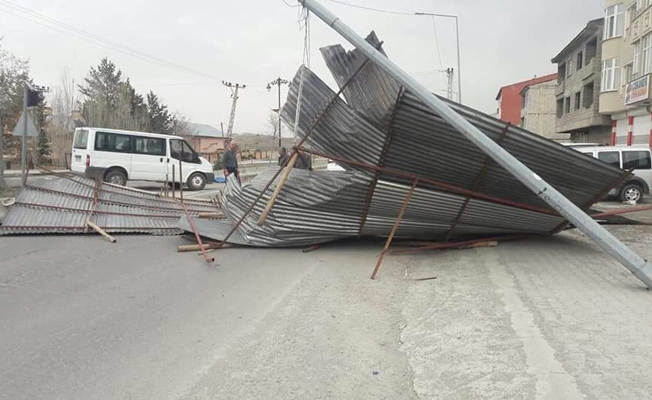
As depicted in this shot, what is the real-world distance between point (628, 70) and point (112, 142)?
89.0 ft

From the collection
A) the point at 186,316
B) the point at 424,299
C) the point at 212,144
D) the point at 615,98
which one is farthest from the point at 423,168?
the point at 212,144

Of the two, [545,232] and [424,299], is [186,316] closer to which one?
[424,299]

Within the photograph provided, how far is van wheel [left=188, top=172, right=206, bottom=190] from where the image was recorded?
66.1ft

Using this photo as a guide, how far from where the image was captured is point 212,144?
80062 millimetres

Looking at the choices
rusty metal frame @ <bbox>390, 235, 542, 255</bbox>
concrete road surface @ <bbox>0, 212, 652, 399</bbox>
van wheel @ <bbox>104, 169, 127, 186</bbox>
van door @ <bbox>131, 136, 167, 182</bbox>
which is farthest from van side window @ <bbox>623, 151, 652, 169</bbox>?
van wheel @ <bbox>104, 169, 127, 186</bbox>

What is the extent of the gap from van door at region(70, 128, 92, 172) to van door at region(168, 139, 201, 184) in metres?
2.95

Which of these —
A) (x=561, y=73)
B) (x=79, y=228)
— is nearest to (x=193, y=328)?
(x=79, y=228)

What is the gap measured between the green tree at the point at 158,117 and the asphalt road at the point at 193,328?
46.9m

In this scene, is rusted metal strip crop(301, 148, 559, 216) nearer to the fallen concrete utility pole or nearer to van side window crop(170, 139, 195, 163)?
the fallen concrete utility pole

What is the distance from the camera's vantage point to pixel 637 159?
17.2 meters

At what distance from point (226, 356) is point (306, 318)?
3.53ft

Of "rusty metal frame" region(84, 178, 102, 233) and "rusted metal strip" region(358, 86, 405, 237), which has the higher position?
"rusted metal strip" region(358, 86, 405, 237)

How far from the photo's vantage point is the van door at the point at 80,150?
17.8 meters

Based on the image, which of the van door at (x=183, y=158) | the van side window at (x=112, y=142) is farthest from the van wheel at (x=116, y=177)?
the van door at (x=183, y=158)
